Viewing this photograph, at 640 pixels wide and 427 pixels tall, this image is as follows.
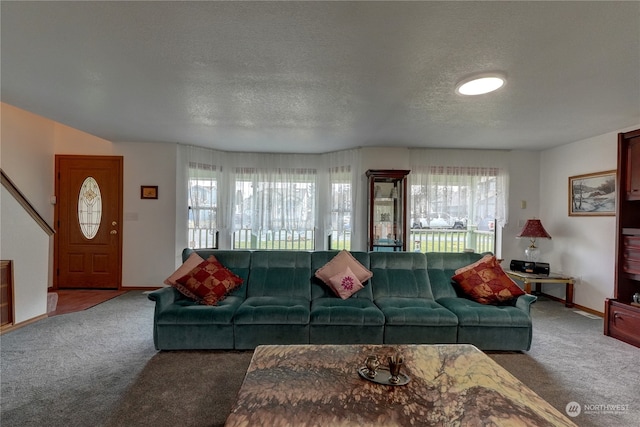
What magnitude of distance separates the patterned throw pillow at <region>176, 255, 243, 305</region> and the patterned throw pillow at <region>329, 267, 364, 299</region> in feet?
3.31

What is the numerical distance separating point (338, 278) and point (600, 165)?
3.86 meters

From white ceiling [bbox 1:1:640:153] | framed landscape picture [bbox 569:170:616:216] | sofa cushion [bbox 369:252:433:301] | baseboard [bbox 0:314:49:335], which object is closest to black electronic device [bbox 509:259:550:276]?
framed landscape picture [bbox 569:170:616:216]

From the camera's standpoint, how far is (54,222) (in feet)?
15.8

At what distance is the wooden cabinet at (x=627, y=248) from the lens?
3.05 m

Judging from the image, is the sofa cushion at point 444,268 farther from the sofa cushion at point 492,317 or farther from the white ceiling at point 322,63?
the white ceiling at point 322,63

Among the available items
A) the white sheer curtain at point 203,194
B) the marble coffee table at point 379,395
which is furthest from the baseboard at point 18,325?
the marble coffee table at point 379,395

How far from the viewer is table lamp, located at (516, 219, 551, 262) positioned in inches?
180

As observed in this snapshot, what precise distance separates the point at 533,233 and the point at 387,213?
2.16 m

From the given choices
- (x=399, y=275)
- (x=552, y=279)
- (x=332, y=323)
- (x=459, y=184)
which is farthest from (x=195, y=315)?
(x=552, y=279)

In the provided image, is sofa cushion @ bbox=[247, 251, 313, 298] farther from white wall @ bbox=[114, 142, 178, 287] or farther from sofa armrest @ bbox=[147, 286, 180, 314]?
white wall @ bbox=[114, 142, 178, 287]

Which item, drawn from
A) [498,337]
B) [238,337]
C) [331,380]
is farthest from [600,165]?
[238,337]

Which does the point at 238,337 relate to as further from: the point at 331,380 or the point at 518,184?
the point at 518,184

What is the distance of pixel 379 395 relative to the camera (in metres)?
1.45

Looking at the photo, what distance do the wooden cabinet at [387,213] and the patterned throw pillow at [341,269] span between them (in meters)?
1.56
